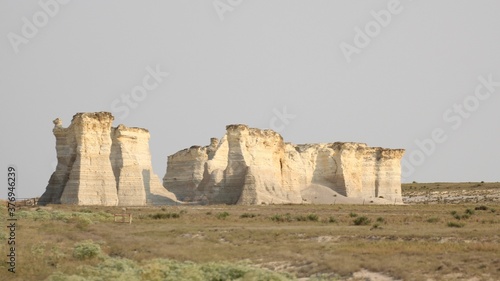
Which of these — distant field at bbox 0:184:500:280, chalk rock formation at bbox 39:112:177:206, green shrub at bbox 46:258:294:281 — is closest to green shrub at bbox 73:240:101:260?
distant field at bbox 0:184:500:280

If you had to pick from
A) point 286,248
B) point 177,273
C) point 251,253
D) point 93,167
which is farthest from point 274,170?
point 177,273

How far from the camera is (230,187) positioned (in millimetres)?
61938

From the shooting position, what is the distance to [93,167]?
177ft

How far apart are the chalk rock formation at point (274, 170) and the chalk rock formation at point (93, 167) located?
27.7ft

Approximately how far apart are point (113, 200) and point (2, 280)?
3792 cm

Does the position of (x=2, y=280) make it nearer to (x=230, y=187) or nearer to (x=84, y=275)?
(x=84, y=275)

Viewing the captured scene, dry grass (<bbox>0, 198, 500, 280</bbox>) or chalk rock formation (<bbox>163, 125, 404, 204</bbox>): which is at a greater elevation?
chalk rock formation (<bbox>163, 125, 404, 204</bbox>)

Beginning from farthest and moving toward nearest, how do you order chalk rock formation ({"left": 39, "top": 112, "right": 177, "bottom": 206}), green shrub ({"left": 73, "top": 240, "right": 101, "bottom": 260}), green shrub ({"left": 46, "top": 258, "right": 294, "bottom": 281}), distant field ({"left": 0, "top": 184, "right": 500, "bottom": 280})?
chalk rock formation ({"left": 39, "top": 112, "right": 177, "bottom": 206}) < green shrub ({"left": 73, "top": 240, "right": 101, "bottom": 260}) < distant field ({"left": 0, "top": 184, "right": 500, "bottom": 280}) < green shrub ({"left": 46, "top": 258, "right": 294, "bottom": 281})

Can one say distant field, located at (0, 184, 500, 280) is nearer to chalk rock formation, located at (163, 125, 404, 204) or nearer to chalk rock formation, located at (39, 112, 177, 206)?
chalk rock formation, located at (39, 112, 177, 206)

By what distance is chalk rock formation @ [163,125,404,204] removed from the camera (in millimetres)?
61969

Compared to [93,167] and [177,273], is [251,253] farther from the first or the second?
[93,167]

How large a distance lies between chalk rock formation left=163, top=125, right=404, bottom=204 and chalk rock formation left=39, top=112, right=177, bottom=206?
8432 mm

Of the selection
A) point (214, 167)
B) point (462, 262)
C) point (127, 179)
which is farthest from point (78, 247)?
point (214, 167)

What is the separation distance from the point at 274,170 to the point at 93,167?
20.8 m
